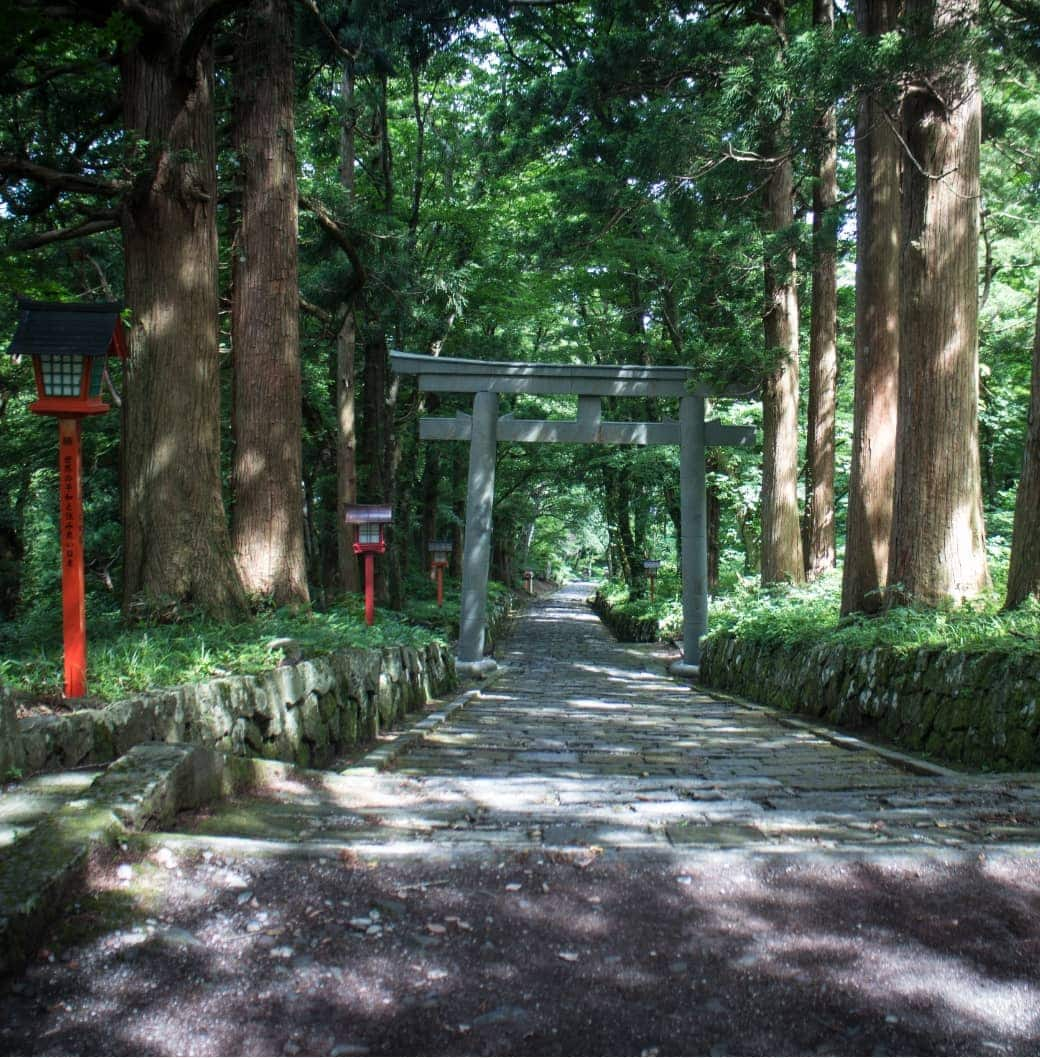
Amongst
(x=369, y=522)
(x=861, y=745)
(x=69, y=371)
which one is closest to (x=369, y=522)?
(x=369, y=522)

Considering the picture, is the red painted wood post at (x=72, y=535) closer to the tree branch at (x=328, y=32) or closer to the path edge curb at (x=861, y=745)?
the path edge curb at (x=861, y=745)

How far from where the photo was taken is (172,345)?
22.3 ft

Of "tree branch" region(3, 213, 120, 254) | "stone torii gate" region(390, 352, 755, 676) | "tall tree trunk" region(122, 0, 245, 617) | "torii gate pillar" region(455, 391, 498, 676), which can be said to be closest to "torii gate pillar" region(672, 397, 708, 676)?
"stone torii gate" region(390, 352, 755, 676)

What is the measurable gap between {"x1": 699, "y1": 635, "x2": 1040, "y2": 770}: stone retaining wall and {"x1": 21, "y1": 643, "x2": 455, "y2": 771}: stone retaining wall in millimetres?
3886

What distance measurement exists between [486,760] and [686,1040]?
413 centimetres

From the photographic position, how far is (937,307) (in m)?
7.61

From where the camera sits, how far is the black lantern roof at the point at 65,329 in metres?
4.72

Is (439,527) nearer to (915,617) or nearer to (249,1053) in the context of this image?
(915,617)

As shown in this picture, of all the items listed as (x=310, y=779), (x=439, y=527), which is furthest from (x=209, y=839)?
(x=439, y=527)

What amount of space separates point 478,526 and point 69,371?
30.0ft

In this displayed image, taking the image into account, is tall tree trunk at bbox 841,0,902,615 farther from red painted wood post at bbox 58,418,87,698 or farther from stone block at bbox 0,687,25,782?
stone block at bbox 0,687,25,782

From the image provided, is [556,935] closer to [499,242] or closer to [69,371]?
[69,371]

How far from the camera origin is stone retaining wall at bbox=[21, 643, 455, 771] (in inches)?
148

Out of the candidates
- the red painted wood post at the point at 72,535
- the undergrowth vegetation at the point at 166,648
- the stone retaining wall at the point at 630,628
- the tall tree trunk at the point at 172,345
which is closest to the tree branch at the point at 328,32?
the tall tree trunk at the point at 172,345
